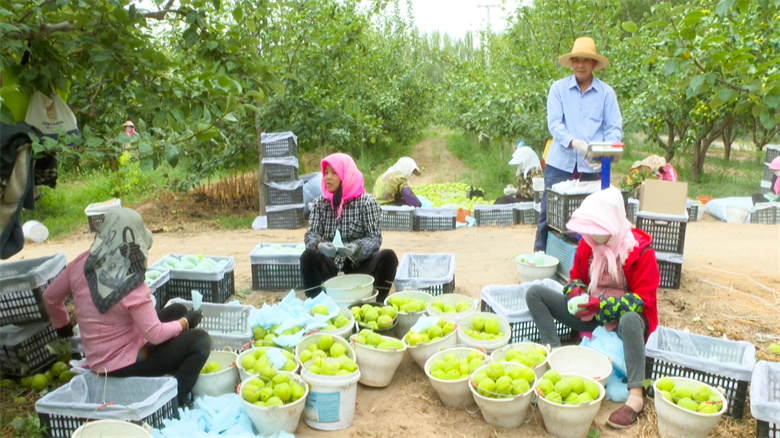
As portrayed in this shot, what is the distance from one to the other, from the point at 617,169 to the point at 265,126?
9.63 m

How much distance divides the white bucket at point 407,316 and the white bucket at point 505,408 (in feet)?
3.23

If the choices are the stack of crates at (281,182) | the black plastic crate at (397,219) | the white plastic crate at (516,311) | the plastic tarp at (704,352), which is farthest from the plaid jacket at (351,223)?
the stack of crates at (281,182)

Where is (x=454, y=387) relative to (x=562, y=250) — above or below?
below

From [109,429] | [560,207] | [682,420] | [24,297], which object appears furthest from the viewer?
Answer: [560,207]

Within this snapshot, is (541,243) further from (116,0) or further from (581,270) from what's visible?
(116,0)

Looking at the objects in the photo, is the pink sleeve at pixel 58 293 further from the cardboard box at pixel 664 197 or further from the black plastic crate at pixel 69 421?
the cardboard box at pixel 664 197

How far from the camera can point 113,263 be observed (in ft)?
9.71

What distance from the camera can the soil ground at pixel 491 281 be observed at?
318 cm

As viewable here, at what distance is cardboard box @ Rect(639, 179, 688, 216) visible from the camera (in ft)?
16.5

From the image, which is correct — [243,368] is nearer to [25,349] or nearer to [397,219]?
[25,349]

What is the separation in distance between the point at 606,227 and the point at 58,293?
2.96 m

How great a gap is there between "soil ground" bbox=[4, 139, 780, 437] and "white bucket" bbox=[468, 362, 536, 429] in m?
0.04

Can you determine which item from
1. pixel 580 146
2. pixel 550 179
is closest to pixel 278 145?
pixel 550 179

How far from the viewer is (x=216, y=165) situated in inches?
392
